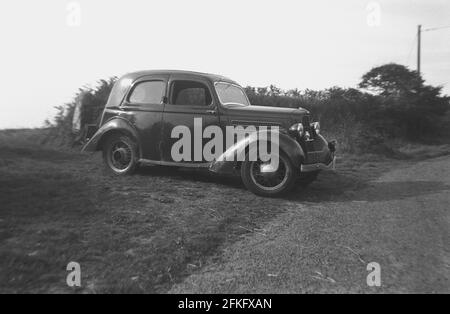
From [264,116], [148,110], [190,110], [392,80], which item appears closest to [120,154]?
[148,110]

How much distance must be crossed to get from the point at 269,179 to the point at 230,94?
6.01ft

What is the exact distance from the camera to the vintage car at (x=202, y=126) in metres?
6.50

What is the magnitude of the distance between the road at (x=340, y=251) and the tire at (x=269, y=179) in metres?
0.28

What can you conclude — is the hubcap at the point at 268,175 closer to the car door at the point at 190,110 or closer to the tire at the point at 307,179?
the car door at the point at 190,110

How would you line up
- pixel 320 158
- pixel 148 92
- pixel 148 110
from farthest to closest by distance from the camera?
pixel 148 92 → pixel 148 110 → pixel 320 158

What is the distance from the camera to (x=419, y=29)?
2759 centimetres

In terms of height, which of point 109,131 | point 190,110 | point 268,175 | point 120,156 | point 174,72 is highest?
point 174,72

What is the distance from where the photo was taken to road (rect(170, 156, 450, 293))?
325 centimetres

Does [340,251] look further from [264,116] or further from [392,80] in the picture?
[392,80]

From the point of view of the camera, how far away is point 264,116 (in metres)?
6.71

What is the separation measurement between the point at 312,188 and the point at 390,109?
13.6 metres

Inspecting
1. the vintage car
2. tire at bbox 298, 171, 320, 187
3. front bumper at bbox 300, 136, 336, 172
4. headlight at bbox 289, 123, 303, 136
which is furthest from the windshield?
tire at bbox 298, 171, 320, 187

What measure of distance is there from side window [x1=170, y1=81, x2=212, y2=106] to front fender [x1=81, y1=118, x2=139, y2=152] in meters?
0.89
